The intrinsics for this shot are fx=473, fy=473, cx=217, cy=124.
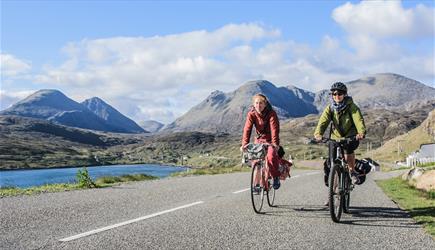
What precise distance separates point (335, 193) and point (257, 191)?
1791mm

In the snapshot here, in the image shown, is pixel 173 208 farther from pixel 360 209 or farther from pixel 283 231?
pixel 360 209

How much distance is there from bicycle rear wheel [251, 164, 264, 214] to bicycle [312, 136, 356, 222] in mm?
1639

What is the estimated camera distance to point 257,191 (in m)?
10.3

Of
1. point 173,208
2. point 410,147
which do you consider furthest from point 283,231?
point 410,147

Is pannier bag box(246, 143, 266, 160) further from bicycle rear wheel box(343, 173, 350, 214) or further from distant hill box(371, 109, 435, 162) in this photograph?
distant hill box(371, 109, 435, 162)

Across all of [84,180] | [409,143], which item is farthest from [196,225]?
[409,143]

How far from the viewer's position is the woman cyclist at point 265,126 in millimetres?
10508

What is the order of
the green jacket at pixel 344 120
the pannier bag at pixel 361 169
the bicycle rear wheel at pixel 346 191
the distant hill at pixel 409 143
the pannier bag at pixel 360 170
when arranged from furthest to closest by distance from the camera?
the distant hill at pixel 409 143
the pannier bag at pixel 361 169
the pannier bag at pixel 360 170
the green jacket at pixel 344 120
the bicycle rear wheel at pixel 346 191

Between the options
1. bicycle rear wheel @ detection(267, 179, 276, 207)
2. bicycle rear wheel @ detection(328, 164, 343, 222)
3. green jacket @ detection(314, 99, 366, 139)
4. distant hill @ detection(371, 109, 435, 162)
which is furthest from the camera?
distant hill @ detection(371, 109, 435, 162)

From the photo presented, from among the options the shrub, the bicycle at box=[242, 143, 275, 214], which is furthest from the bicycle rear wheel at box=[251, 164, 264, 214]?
the shrub

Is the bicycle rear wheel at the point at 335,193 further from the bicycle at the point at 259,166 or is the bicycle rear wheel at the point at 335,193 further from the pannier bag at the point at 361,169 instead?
the bicycle at the point at 259,166

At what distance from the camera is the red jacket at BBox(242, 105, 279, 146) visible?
1052cm

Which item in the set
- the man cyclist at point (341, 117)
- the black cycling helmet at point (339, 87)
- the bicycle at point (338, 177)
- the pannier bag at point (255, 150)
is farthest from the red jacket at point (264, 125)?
the black cycling helmet at point (339, 87)

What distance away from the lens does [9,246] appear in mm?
6566
